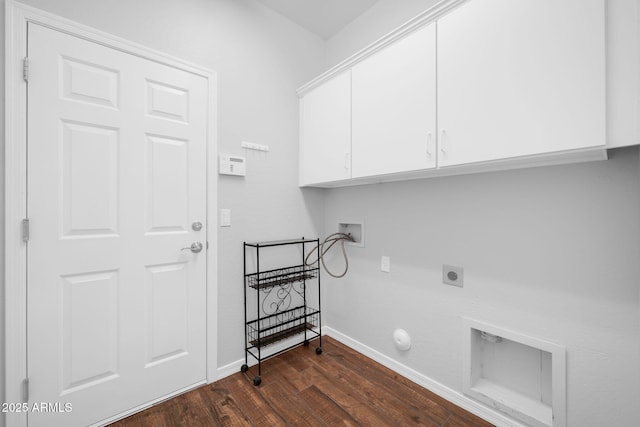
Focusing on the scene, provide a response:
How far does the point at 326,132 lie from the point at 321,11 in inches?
39.9

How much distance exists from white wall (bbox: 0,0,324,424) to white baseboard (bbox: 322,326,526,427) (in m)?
0.92

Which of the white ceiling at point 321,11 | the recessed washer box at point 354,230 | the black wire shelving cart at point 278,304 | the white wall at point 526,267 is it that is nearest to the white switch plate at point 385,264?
the white wall at point 526,267

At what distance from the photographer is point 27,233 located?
121cm

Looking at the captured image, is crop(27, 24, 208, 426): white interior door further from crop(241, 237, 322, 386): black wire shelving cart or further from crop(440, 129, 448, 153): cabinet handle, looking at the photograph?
crop(440, 129, 448, 153): cabinet handle

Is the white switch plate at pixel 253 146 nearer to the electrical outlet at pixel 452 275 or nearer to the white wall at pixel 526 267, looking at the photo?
the white wall at pixel 526 267

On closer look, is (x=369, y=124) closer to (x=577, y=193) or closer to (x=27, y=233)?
(x=577, y=193)

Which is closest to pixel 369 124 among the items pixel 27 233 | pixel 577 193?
pixel 577 193

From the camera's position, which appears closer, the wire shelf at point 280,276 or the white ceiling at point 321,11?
the wire shelf at point 280,276

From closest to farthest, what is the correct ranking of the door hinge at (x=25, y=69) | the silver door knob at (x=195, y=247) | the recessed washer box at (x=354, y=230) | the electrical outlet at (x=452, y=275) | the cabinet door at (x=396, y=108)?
1. the door hinge at (x=25, y=69)
2. the cabinet door at (x=396, y=108)
3. the electrical outlet at (x=452, y=275)
4. the silver door knob at (x=195, y=247)
5. the recessed washer box at (x=354, y=230)

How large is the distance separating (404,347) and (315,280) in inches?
35.1

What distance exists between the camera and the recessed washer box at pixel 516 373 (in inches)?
47.9

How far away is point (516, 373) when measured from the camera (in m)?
1.41

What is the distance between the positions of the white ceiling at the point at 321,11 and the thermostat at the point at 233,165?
1.25m

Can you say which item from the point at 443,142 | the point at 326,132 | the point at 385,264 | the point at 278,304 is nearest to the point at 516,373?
the point at 385,264
